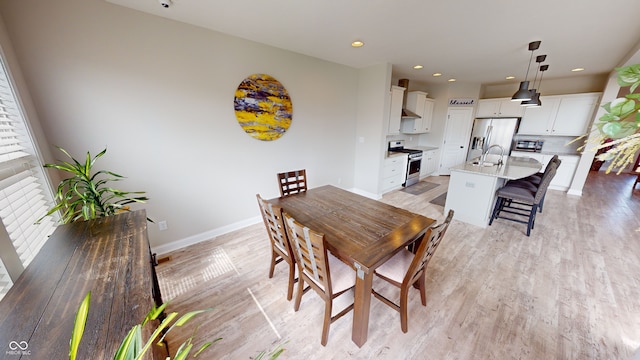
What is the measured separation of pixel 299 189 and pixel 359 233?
122 cm

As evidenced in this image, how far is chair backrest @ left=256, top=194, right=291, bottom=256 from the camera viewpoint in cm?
174

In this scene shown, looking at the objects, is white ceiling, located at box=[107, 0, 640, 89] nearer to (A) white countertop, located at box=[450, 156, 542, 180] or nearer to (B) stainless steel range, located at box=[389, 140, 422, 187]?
(A) white countertop, located at box=[450, 156, 542, 180]

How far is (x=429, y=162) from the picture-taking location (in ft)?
19.6

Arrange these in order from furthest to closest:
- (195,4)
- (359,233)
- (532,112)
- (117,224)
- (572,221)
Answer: (532,112), (572,221), (195,4), (359,233), (117,224)

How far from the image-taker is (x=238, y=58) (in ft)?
9.23

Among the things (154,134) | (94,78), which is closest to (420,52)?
(154,134)

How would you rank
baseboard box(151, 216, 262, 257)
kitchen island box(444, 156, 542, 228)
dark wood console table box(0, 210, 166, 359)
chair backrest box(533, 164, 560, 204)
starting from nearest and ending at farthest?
1. dark wood console table box(0, 210, 166, 359)
2. baseboard box(151, 216, 262, 257)
3. chair backrest box(533, 164, 560, 204)
4. kitchen island box(444, 156, 542, 228)

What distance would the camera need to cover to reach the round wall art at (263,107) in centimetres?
292

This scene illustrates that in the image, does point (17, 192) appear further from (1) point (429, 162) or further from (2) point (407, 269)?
(1) point (429, 162)

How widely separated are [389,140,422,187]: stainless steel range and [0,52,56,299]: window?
205 inches

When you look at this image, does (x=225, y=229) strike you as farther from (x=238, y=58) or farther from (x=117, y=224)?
(x=238, y=58)

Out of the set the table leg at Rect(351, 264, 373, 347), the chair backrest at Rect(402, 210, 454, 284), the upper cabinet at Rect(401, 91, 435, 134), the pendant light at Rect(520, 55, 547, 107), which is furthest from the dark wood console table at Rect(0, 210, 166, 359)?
the upper cabinet at Rect(401, 91, 435, 134)

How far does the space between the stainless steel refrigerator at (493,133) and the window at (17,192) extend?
21.5 feet

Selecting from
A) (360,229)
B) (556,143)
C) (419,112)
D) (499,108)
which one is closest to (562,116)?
(556,143)
